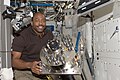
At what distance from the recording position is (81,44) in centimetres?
327

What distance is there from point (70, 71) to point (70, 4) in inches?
82.5

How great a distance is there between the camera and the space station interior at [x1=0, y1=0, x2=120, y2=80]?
7.14ft

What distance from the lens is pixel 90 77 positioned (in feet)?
12.1

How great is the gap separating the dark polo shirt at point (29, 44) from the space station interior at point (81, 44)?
0.16 m

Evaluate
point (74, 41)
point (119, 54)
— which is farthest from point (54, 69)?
point (119, 54)

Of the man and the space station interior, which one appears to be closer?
the space station interior

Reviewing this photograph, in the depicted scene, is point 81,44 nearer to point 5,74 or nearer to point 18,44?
point 18,44

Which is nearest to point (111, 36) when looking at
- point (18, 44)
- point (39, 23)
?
point (39, 23)

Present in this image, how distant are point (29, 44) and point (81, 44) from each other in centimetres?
83

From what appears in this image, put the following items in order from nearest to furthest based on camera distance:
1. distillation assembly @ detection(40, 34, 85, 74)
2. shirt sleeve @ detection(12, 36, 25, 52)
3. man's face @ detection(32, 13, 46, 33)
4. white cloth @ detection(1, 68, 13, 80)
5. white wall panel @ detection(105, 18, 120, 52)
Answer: white cloth @ detection(1, 68, 13, 80) → white wall panel @ detection(105, 18, 120, 52) → distillation assembly @ detection(40, 34, 85, 74) → shirt sleeve @ detection(12, 36, 25, 52) → man's face @ detection(32, 13, 46, 33)

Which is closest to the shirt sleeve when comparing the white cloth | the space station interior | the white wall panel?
the space station interior

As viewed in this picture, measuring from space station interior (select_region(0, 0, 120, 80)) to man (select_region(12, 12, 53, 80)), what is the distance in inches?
6.4

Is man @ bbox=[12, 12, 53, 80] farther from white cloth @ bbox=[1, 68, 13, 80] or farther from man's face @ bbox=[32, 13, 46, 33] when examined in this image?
white cloth @ bbox=[1, 68, 13, 80]

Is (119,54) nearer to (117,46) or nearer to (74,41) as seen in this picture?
(117,46)
